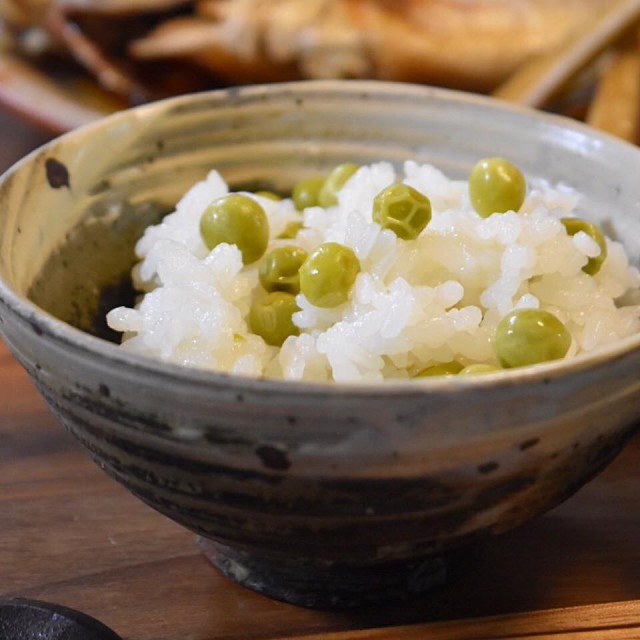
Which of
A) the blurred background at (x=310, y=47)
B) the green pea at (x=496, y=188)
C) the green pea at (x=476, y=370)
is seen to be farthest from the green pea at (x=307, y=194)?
the blurred background at (x=310, y=47)

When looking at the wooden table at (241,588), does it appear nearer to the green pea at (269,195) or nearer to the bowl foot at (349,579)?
the bowl foot at (349,579)

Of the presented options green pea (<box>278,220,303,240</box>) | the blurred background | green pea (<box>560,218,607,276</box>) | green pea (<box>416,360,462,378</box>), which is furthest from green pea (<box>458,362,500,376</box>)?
the blurred background

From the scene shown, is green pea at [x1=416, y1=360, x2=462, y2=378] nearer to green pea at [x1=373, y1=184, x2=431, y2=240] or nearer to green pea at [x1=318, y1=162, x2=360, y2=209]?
green pea at [x1=373, y1=184, x2=431, y2=240]

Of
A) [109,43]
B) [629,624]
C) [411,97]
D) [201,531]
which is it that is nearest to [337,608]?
[201,531]

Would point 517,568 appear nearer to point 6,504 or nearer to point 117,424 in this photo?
point 117,424

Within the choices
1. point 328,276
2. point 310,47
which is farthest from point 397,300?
point 310,47
